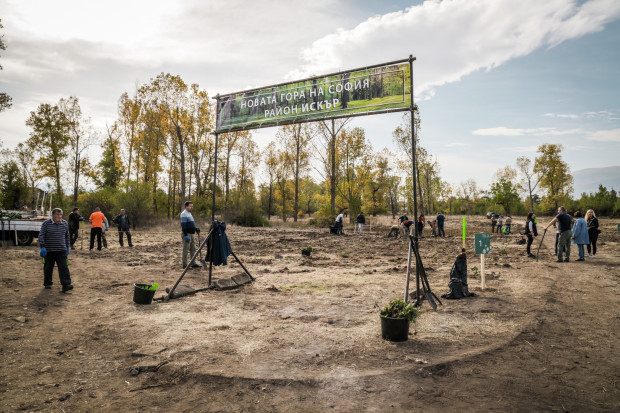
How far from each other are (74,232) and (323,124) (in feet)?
86.2

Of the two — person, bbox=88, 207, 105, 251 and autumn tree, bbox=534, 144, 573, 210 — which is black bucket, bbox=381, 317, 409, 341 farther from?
autumn tree, bbox=534, 144, 573, 210

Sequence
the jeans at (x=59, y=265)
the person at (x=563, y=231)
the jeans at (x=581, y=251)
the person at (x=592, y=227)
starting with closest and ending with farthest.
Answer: the jeans at (x=59, y=265), the person at (x=563, y=231), the jeans at (x=581, y=251), the person at (x=592, y=227)

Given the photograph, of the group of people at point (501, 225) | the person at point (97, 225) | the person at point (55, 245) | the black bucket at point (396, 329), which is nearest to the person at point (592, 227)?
the group of people at point (501, 225)

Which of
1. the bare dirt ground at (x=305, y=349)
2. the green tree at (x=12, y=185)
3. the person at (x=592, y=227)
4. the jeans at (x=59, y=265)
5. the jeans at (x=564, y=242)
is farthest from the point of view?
the green tree at (x=12, y=185)

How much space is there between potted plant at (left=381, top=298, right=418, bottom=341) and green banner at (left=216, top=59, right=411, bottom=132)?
403 cm

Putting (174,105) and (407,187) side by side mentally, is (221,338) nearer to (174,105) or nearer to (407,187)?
(174,105)

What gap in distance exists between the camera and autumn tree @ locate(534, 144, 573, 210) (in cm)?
5400

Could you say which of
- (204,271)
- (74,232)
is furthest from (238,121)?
(74,232)

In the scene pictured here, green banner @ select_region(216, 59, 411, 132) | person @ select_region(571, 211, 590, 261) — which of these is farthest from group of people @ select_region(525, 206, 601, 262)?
green banner @ select_region(216, 59, 411, 132)

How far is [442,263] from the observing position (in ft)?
42.7

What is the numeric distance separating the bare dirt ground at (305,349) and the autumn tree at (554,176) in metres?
54.7

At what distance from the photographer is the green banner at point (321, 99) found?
7.31 meters

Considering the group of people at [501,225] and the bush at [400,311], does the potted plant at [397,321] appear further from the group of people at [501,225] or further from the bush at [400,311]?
the group of people at [501,225]

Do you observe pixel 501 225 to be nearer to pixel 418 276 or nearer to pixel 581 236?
pixel 581 236
